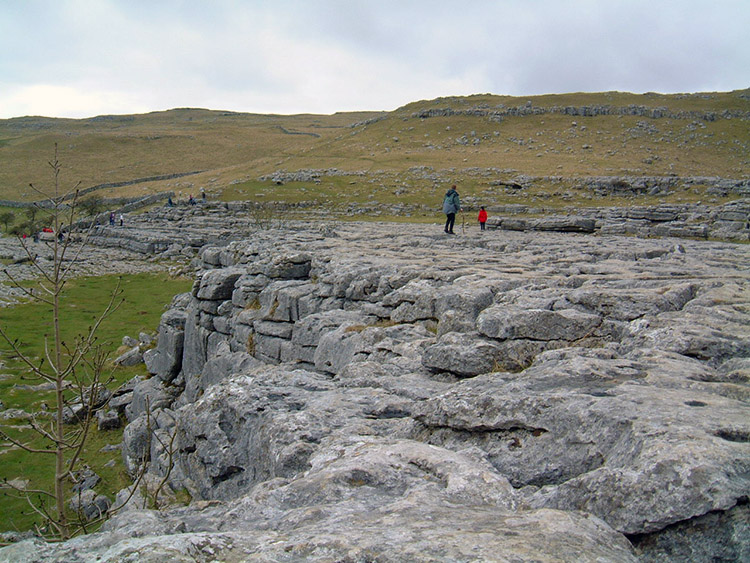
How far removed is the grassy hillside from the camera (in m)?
62.7

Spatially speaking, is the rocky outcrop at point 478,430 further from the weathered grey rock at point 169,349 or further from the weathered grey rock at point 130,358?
the weathered grey rock at point 130,358

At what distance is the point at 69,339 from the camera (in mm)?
25172

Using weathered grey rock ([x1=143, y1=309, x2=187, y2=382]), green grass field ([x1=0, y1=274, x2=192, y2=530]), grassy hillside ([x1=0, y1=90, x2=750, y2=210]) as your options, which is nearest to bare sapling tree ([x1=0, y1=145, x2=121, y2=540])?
green grass field ([x1=0, y1=274, x2=192, y2=530])

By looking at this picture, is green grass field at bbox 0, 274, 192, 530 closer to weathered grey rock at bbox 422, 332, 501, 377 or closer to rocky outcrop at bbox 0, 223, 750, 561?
rocky outcrop at bbox 0, 223, 750, 561

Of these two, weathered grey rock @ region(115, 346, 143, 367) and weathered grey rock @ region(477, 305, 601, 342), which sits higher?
weathered grey rock @ region(477, 305, 601, 342)

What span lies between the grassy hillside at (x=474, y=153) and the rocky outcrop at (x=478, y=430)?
140ft

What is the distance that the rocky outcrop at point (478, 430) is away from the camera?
13.0ft

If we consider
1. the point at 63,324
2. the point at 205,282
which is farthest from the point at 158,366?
the point at 63,324

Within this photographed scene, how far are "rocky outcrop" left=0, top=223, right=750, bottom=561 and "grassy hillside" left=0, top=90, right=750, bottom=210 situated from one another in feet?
140

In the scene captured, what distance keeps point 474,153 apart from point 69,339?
200 feet

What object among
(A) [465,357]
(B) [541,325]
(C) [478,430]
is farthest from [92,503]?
(B) [541,325]

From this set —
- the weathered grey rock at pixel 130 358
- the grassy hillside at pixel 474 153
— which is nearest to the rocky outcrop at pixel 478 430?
the weathered grey rock at pixel 130 358

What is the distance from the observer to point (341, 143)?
9206 centimetres

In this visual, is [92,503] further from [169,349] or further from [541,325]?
[541,325]
